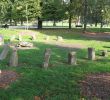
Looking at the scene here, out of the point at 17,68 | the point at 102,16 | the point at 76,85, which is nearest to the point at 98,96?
the point at 76,85

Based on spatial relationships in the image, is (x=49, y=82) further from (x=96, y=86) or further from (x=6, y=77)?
(x=6, y=77)

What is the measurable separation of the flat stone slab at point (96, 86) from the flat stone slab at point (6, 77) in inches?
96.4

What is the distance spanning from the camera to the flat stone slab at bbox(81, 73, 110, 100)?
32.5ft

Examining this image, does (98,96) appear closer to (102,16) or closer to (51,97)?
(51,97)

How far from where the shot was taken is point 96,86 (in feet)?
36.0

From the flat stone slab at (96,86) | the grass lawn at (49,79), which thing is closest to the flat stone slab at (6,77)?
the grass lawn at (49,79)

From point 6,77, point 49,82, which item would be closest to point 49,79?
point 49,82

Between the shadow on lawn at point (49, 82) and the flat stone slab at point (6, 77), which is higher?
the flat stone slab at point (6, 77)

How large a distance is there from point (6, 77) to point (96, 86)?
3278 millimetres

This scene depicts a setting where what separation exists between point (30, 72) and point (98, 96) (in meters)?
4.02

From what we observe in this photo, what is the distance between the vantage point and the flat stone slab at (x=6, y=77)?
1120cm

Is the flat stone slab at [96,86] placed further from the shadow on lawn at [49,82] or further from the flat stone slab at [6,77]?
the flat stone slab at [6,77]

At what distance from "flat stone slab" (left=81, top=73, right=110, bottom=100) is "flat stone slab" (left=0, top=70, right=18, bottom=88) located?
2.45 meters

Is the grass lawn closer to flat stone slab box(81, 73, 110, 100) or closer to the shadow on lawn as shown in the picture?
the shadow on lawn
